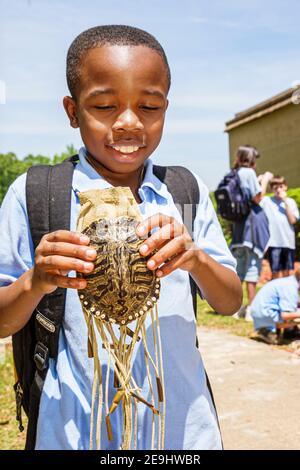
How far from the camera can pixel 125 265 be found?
1.54m

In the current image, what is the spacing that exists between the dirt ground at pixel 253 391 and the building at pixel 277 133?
626 centimetres

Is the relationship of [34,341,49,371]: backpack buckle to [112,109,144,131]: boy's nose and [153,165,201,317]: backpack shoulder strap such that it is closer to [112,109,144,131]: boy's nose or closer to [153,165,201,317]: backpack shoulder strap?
[153,165,201,317]: backpack shoulder strap

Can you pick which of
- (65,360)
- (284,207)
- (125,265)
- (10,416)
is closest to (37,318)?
Answer: (65,360)

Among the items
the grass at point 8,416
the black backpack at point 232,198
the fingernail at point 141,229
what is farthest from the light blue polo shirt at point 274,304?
the fingernail at point 141,229

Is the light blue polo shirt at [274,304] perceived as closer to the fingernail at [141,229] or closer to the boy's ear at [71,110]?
the boy's ear at [71,110]

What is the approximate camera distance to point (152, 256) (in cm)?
151

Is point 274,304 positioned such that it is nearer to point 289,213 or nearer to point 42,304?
point 289,213

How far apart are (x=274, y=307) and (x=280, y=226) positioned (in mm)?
1824

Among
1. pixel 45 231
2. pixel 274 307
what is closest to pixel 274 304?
pixel 274 307

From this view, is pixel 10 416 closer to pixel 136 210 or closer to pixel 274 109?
pixel 136 210

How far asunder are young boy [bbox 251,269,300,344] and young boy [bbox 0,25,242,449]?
15.7 feet

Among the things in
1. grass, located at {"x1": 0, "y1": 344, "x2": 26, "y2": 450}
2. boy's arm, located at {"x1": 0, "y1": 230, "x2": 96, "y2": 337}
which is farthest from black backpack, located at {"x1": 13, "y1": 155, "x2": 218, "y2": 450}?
grass, located at {"x1": 0, "y1": 344, "x2": 26, "y2": 450}

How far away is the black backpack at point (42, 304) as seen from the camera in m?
1.74

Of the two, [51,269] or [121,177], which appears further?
[121,177]
